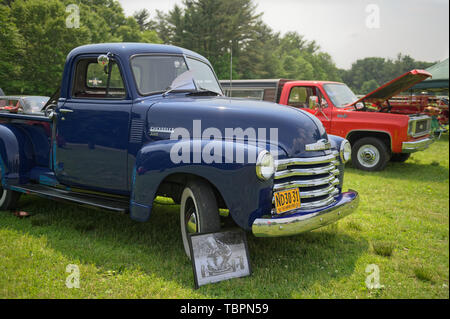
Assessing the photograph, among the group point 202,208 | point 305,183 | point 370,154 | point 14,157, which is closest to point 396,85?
point 370,154

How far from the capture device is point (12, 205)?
5.03m

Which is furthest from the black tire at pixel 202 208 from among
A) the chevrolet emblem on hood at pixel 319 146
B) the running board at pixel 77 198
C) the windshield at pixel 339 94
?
the windshield at pixel 339 94

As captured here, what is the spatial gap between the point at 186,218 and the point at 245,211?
28.1 inches

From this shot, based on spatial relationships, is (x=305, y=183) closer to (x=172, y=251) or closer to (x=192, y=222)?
(x=192, y=222)

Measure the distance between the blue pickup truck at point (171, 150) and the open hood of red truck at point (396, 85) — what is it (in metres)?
4.46

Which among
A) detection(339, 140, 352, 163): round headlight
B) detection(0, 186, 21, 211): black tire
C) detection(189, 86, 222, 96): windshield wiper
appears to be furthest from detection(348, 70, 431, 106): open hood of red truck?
detection(0, 186, 21, 211): black tire

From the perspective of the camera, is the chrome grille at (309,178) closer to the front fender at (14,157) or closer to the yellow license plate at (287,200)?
the yellow license plate at (287,200)

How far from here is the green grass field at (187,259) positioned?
10.1ft

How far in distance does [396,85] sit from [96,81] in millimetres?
6376

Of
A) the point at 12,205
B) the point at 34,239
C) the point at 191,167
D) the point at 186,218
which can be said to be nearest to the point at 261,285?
the point at 186,218

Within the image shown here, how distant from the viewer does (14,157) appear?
473 cm

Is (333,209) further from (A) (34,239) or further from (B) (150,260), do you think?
(A) (34,239)

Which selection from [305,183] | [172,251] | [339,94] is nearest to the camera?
[305,183]

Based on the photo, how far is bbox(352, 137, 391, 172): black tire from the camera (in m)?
8.28
